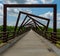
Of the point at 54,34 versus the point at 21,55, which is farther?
the point at 54,34

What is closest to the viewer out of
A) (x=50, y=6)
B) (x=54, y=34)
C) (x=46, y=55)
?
(x=46, y=55)

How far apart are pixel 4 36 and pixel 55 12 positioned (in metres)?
5.47

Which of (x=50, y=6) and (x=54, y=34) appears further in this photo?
(x=50, y=6)

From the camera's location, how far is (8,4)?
21.8m

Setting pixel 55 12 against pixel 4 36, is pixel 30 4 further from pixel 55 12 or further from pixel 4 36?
pixel 4 36

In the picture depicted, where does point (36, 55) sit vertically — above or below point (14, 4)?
below

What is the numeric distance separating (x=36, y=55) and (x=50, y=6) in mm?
10830

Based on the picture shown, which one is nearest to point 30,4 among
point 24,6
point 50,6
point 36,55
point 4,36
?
point 24,6

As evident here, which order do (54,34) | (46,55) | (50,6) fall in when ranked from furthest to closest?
(50,6), (54,34), (46,55)

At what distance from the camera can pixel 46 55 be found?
1140cm

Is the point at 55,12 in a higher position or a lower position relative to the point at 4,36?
higher

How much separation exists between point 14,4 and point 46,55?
1159 cm

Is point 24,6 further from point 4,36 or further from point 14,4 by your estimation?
point 4,36

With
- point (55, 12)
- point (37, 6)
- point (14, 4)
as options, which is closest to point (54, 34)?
point (55, 12)
